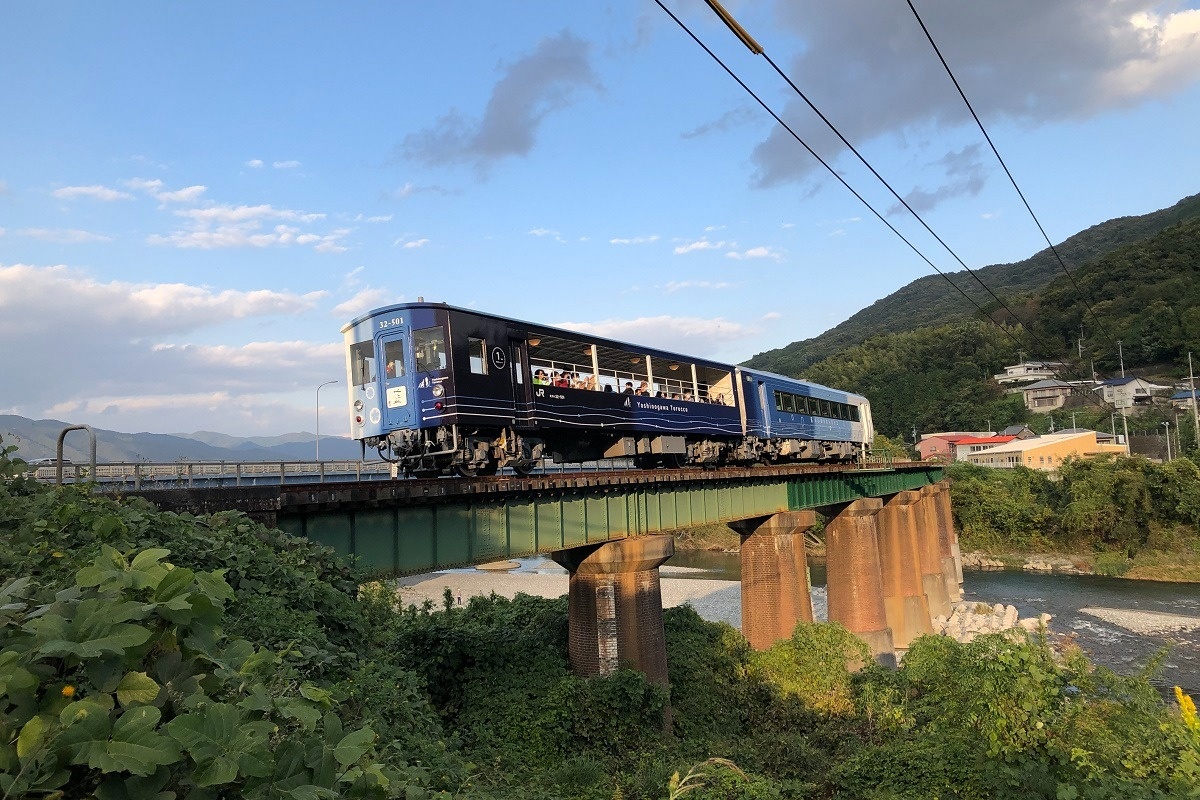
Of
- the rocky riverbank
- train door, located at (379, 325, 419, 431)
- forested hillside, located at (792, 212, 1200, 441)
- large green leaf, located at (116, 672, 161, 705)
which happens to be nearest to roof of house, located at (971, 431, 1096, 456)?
forested hillside, located at (792, 212, 1200, 441)

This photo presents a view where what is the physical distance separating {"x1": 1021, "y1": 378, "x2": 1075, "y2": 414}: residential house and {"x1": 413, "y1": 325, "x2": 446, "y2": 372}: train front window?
126 m

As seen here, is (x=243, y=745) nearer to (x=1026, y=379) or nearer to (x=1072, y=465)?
(x=1072, y=465)

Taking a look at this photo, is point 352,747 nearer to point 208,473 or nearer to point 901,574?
point 208,473

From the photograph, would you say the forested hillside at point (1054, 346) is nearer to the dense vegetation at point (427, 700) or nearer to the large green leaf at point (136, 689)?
the dense vegetation at point (427, 700)

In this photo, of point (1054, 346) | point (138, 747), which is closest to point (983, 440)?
point (1054, 346)

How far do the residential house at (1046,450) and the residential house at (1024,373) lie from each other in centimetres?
5149

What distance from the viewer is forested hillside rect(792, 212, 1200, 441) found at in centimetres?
11431

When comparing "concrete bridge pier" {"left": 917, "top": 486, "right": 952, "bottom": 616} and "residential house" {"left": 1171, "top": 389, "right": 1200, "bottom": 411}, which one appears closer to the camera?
"concrete bridge pier" {"left": 917, "top": 486, "right": 952, "bottom": 616}

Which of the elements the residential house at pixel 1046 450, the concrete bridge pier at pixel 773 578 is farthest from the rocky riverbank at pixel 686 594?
the residential house at pixel 1046 450

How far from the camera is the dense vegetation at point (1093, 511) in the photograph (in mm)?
55000

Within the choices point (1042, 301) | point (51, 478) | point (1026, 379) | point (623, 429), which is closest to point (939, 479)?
point (623, 429)

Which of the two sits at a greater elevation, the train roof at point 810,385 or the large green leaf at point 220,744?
the train roof at point 810,385

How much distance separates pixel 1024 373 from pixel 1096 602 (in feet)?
332

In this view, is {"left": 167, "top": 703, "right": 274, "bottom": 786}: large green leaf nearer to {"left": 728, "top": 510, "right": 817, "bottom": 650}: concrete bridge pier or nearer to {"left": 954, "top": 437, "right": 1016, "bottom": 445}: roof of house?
{"left": 728, "top": 510, "right": 817, "bottom": 650}: concrete bridge pier
